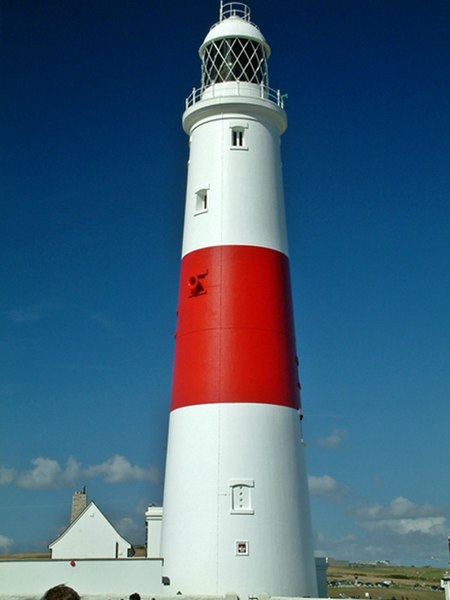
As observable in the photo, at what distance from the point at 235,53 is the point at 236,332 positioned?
348 inches

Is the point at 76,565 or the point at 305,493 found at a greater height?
the point at 305,493

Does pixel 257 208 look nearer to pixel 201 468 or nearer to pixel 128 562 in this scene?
pixel 201 468

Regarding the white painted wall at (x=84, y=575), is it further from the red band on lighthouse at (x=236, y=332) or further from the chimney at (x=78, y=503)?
the chimney at (x=78, y=503)

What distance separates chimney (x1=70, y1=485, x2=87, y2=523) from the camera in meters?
34.9

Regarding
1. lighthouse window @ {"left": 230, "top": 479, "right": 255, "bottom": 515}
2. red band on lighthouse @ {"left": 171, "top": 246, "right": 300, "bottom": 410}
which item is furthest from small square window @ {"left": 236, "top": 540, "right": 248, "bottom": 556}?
red band on lighthouse @ {"left": 171, "top": 246, "right": 300, "bottom": 410}

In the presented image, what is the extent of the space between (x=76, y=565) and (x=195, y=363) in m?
6.23

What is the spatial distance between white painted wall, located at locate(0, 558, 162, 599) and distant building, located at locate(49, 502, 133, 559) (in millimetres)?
11086

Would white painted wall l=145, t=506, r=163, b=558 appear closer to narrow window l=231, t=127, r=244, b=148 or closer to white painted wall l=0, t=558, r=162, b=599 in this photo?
white painted wall l=0, t=558, r=162, b=599

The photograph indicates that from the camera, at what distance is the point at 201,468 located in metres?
20.2

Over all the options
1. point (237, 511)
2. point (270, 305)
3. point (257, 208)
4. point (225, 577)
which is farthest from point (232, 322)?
point (225, 577)

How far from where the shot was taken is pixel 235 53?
78.0 ft

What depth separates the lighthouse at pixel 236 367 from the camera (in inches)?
773

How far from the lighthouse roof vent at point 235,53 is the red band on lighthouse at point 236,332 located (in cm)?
566

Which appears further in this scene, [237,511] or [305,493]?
[305,493]
